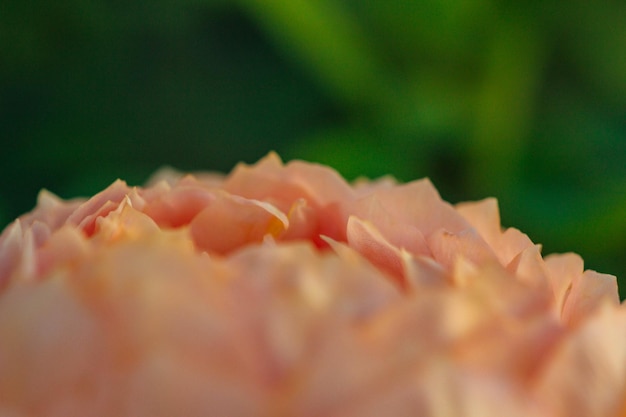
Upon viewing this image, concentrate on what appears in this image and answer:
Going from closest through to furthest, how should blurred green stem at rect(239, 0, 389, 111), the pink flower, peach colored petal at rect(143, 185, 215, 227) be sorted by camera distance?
the pink flower
peach colored petal at rect(143, 185, 215, 227)
blurred green stem at rect(239, 0, 389, 111)

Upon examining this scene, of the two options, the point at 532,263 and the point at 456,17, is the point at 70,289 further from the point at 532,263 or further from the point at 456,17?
the point at 456,17

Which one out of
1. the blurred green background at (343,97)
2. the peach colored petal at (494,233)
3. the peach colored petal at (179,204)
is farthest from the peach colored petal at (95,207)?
the blurred green background at (343,97)

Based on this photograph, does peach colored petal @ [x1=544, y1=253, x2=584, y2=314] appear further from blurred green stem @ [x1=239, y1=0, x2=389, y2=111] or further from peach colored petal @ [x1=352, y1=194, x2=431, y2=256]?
blurred green stem @ [x1=239, y1=0, x2=389, y2=111]

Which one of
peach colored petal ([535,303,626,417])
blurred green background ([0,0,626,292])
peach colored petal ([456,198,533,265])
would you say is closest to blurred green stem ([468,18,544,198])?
blurred green background ([0,0,626,292])

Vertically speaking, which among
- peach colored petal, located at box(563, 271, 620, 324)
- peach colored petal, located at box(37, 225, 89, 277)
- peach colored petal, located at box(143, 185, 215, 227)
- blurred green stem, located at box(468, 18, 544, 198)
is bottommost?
peach colored petal, located at box(37, 225, 89, 277)

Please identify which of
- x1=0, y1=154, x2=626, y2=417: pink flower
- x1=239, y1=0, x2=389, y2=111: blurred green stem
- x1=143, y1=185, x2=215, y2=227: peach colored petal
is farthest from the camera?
x1=239, y1=0, x2=389, y2=111: blurred green stem

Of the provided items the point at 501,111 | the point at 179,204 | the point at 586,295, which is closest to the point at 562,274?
the point at 586,295

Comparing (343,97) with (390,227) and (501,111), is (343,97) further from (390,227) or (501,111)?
(390,227)

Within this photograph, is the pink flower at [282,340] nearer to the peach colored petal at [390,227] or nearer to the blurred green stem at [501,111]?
the peach colored petal at [390,227]
